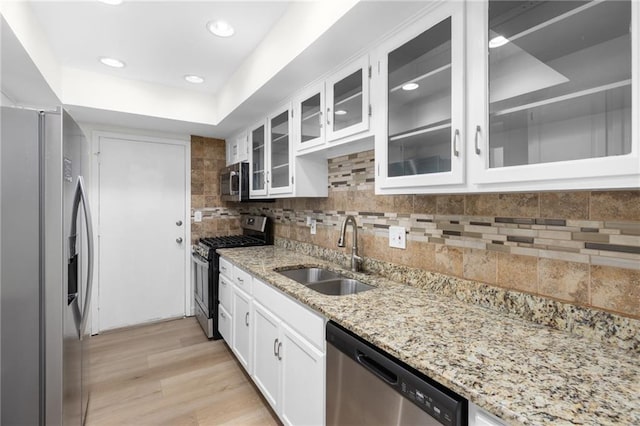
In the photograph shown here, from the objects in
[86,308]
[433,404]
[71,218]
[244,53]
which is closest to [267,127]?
[244,53]

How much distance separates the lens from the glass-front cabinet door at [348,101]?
1563 mm

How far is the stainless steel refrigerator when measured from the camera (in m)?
1.28

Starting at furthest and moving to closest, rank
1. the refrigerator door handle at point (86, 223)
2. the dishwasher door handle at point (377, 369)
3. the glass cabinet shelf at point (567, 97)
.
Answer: the refrigerator door handle at point (86, 223), the dishwasher door handle at point (377, 369), the glass cabinet shelf at point (567, 97)

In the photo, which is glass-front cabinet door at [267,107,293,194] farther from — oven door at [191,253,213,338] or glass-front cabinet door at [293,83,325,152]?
oven door at [191,253,213,338]

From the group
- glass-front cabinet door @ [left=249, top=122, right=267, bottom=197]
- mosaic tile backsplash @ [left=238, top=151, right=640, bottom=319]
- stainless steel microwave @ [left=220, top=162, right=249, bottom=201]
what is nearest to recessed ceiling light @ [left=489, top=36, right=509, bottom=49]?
mosaic tile backsplash @ [left=238, top=151, right=640, bottom=319]

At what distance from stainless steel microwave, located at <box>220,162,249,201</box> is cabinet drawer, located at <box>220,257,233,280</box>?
2.14 feet

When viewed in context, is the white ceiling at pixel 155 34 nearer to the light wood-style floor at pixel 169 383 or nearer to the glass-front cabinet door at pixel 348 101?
the glass-front cabinet door at pixel 348 101

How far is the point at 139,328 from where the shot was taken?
326 centimetres

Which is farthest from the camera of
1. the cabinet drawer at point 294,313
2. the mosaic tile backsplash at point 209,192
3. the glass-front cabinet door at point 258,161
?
the mosaic tile backsplash at point 209,192

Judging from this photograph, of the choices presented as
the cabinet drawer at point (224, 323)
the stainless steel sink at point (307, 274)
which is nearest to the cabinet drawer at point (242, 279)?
the stainless steel sink at point (307, 274)

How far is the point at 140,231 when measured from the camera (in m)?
3.34

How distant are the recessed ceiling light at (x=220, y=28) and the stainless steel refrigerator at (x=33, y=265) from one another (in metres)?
1.00

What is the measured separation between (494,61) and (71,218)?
1897 millimetres

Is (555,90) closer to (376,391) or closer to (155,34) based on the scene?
(376,391)
